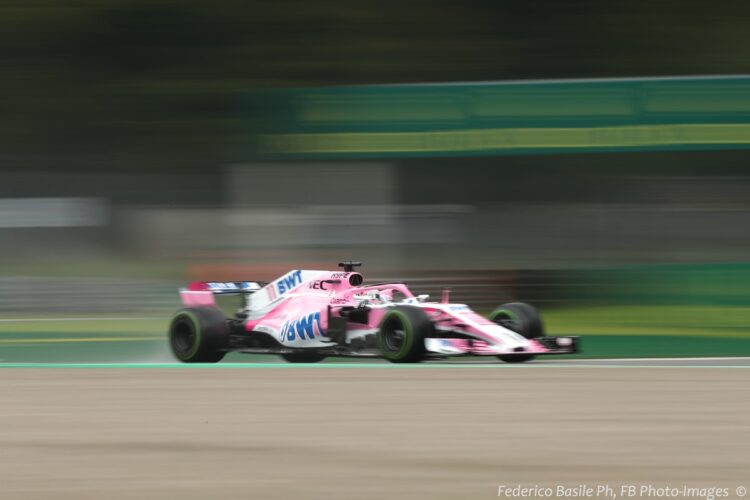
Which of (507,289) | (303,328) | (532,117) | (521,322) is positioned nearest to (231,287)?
(303,328)

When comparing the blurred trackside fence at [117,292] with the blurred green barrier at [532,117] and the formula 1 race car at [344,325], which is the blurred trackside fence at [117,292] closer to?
the blurred green barrier at [532,117]

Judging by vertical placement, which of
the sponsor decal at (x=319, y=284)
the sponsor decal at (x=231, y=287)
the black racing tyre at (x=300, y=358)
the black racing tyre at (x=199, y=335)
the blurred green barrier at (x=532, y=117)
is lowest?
the black racing tyre at (x=300, y=358)

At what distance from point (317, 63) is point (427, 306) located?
45.6 feet

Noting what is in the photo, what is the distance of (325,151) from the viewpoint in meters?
15.1

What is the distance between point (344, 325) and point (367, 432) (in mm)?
4259

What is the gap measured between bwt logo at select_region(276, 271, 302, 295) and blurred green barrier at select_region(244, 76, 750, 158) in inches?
146

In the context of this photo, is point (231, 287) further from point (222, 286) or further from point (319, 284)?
point (319, 284)

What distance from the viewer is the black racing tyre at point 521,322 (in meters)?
10.7

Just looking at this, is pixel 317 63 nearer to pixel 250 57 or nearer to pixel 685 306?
pixel 250 57

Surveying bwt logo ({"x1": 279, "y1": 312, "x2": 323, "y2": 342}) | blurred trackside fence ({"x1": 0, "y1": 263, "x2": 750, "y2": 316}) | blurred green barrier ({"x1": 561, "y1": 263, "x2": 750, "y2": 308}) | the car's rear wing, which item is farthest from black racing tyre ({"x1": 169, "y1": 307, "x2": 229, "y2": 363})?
blurred green barrier ({"x1": 561, "y1": 263, "x2": 750, "y2": 308})

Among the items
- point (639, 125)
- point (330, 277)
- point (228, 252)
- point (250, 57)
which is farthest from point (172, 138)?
point (330, 277)

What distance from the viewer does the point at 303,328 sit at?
433 inches

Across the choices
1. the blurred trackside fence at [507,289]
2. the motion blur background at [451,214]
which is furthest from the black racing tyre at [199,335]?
the blurred trackside fence at [507,289]

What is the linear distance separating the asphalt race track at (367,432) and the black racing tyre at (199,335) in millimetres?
1282
